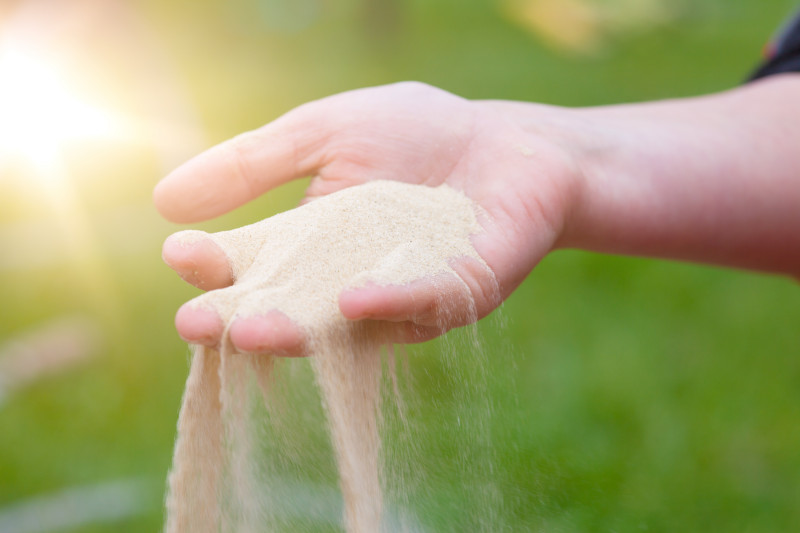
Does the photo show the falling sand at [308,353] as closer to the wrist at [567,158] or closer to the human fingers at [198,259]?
the human fingers at [198,259]

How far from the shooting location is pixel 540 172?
4.50ft

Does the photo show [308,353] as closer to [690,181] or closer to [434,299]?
[434,299]

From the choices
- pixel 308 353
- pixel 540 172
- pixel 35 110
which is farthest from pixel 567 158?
pixel 35 110

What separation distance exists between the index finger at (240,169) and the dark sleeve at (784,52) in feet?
3.96

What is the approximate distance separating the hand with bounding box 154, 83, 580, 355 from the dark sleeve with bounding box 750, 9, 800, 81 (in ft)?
2.38

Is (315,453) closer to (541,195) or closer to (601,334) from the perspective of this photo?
(541,195)

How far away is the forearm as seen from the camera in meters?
1.51

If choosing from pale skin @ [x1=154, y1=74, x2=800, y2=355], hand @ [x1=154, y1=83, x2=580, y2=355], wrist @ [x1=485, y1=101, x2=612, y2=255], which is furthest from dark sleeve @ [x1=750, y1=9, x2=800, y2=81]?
hand @ [x1=154, y1=83, x2=580, y2=355]

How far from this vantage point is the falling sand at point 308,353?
981mm

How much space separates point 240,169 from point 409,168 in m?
0.35

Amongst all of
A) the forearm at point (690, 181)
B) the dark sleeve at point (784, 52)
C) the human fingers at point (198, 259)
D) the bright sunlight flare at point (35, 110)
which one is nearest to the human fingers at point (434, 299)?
the human fingers at point (198, 259)

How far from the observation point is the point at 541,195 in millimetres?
1328

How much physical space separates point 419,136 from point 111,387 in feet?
5.25

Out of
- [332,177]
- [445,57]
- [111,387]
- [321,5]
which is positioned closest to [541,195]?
[332,177]
